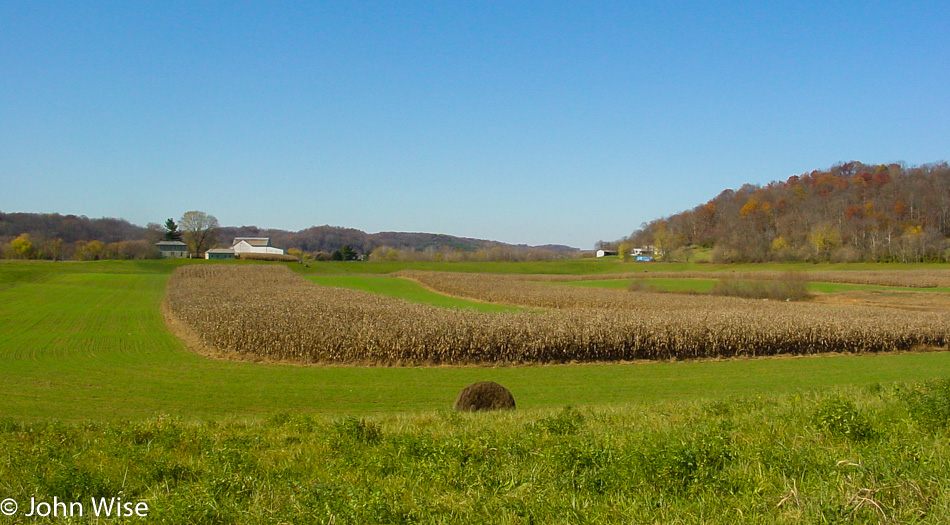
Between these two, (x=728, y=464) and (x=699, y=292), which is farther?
(x=699, y=292)

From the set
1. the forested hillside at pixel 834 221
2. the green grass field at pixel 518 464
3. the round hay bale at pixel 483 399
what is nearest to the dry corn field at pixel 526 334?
the green grass field at pixel 518 464

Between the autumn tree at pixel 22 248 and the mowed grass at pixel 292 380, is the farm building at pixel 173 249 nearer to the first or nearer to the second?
the autumn tree at pixel 22 248

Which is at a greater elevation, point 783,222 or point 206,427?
point 783,222

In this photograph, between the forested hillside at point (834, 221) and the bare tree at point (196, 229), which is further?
the bare tree at point (196, 229)

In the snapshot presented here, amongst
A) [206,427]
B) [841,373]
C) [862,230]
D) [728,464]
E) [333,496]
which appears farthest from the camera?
[862,230]

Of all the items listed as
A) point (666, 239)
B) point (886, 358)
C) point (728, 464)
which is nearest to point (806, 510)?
point (728, 464)

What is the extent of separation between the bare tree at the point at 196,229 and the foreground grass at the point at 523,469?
143m

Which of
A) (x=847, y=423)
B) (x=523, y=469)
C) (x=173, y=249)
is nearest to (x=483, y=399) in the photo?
(x=523, y=469)

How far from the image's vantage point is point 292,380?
56.0ft

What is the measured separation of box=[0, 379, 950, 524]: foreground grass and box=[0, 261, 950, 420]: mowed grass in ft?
17.1

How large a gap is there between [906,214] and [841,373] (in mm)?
118105

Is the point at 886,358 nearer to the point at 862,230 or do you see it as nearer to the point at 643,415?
the point at 643,415

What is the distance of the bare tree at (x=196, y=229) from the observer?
139375mm

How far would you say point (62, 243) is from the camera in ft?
427
